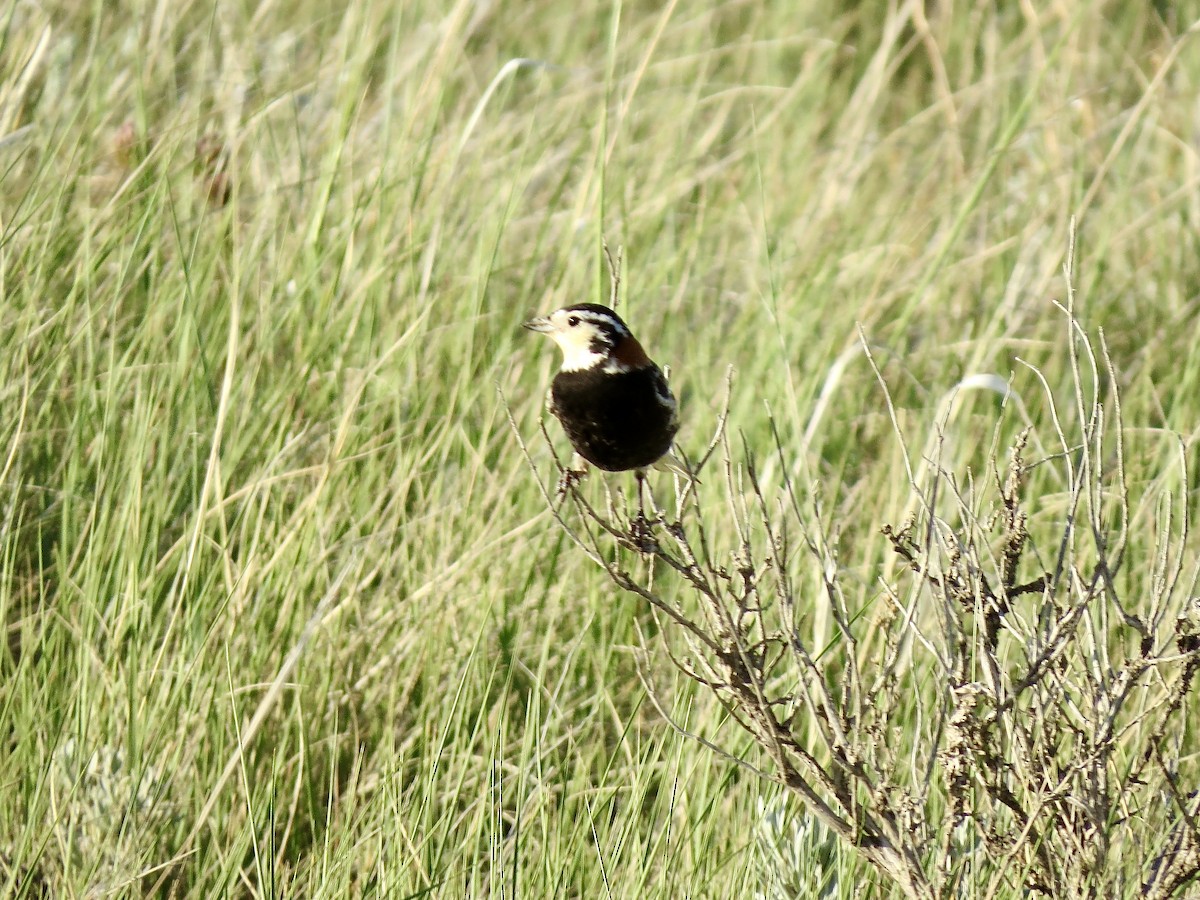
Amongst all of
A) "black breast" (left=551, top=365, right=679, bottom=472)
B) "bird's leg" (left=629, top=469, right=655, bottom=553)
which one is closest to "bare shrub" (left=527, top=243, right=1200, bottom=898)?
"bird's leg" (left=629, top=469, right=655, bottom=553)

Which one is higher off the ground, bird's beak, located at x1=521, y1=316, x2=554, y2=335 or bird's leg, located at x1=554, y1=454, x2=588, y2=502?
bird's beak, located at x1=521, y1=316, x2=554, y2=335

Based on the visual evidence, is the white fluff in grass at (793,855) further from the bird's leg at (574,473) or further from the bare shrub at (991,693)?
the bird's leg at (574,473)

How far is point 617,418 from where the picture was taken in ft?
8.43

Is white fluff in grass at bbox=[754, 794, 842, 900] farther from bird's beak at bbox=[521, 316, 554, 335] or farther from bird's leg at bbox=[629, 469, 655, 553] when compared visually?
bird's beak at bbox=[521, 316, 554, 335]

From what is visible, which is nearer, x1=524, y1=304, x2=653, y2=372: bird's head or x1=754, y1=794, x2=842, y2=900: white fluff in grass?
x1=754, y1=794, x2=842, y2=900: white fluff in grass

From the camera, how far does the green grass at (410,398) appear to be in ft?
8.58

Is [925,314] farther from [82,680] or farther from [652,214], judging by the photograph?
[82,680]

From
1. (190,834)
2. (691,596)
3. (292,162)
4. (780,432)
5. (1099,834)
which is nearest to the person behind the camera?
(1099,834)

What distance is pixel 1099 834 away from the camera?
2.09m

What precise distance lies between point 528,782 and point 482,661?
0.80 feet

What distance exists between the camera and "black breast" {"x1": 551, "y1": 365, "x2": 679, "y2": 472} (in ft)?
8.44

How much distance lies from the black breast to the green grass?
11.9 inches

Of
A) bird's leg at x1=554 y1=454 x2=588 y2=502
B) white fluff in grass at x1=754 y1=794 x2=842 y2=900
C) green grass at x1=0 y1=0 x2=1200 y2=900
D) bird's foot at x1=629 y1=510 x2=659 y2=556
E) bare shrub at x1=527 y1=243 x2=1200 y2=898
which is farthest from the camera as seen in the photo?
bird's leg at x1=554 y1=454 x2=588 y2=502

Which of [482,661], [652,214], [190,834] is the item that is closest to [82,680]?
[190,834]
